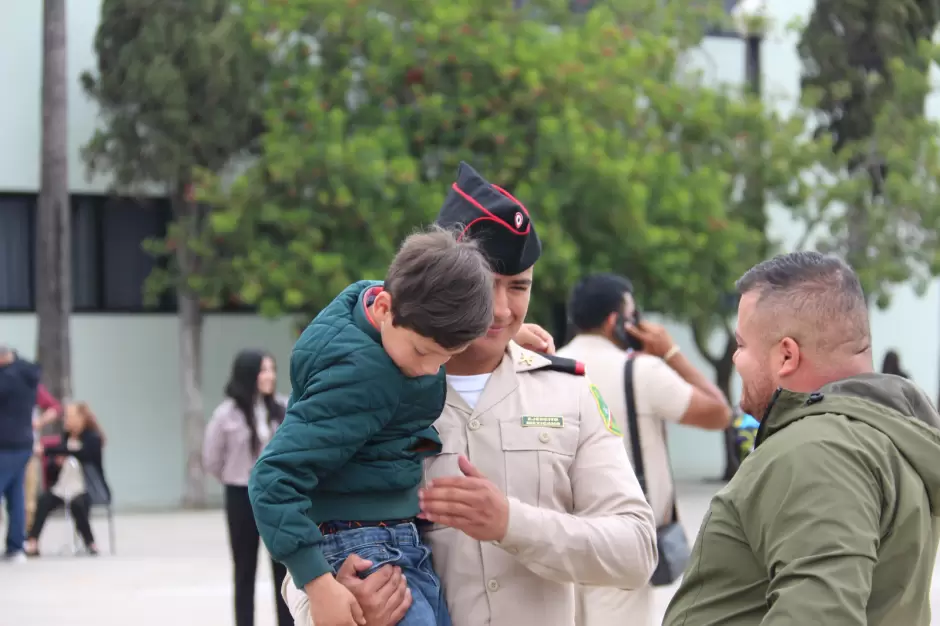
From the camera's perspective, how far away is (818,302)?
247 centimetres

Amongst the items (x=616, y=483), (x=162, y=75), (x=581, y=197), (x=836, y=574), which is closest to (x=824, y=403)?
(x=836, y=574)

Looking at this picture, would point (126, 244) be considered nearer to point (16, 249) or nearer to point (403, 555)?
point (16, 249)

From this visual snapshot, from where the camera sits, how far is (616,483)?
314cm

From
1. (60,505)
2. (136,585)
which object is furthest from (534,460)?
(60,505)

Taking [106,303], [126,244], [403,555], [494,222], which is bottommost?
[106,303]

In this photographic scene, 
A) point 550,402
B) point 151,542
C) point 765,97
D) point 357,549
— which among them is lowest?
point 151,542

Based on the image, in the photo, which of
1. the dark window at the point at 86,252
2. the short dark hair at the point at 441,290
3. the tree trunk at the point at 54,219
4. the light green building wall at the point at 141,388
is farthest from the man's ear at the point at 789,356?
the dark window at the point at 86,252

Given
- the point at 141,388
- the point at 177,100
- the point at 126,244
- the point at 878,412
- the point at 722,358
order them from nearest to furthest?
the point at 878,412 → the point at 177,100 → the point at 126,244 → the point at 141,388 → the point at 722,358

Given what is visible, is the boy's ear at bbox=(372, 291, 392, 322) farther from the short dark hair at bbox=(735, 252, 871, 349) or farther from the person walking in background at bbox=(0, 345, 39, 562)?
the person walking in background at bbox=(0, 345, 39, 562)

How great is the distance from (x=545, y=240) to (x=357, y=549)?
47.6 ft

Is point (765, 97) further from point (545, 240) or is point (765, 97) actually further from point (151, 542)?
point (151, 542)

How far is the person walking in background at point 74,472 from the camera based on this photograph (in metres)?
13.6

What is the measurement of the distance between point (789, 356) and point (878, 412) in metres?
0.20

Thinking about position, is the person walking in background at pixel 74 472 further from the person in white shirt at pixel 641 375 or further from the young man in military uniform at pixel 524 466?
the young man in military uniform at pixel 524 466
